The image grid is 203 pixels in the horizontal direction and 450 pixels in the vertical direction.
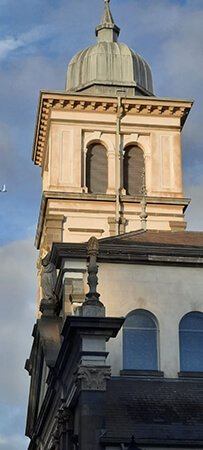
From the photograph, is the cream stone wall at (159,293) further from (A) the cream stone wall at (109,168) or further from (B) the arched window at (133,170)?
(B) the arched window at (133,170)

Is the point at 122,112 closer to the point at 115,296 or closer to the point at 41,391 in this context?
the point at 41,391

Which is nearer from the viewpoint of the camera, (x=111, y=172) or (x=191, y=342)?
(x=191, y=342)

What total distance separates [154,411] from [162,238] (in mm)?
8777

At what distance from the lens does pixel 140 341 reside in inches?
1288

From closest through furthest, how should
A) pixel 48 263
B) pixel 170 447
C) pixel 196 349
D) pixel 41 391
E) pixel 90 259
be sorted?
pixel 170 447 → pixel 90 259 → pixel 196 349 → pixel 48 263 → pixel 41 391

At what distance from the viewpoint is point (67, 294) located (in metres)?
34.5

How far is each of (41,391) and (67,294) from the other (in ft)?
33.0

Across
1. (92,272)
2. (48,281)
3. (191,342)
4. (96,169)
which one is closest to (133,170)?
(96,169)

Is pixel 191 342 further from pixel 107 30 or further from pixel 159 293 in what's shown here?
pixel 107 30

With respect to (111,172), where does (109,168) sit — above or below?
above

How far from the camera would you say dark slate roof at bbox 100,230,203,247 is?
34.8 m

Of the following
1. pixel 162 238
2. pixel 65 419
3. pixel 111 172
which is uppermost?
pixel 111 172

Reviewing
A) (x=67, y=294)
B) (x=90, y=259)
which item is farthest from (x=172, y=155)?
(x=90, y=259)

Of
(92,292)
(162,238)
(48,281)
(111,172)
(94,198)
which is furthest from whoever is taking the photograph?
(111,172)
